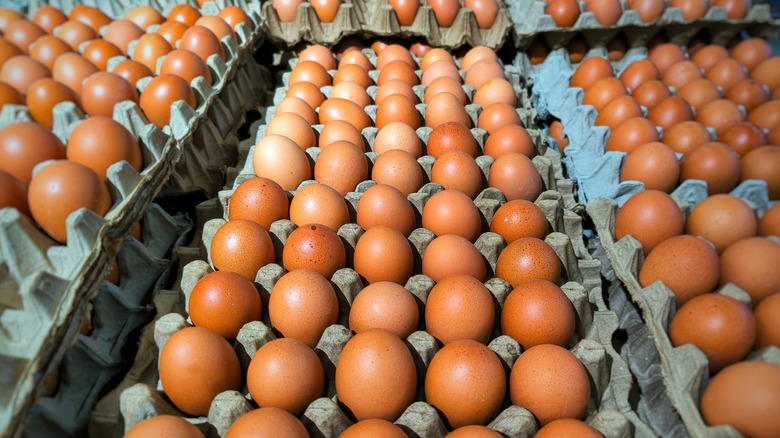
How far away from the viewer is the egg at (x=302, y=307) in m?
1.19

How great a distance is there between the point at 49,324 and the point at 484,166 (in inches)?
58.1

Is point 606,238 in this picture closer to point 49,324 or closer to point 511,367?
point 511,367

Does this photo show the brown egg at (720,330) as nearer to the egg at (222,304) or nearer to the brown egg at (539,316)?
the brown egg at (539,316)

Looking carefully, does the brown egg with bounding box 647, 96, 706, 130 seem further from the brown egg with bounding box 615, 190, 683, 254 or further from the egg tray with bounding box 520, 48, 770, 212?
the brown egg with bounding box 615, 190, 683, 254

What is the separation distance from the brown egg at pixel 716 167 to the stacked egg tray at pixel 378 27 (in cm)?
135

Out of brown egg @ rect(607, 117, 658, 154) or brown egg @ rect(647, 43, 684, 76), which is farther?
brown egg @ rect(647, 43, 684, 76)

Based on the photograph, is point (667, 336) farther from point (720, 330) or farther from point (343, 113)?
point (343, 113)

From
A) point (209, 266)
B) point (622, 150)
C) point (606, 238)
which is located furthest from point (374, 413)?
point (622, 150)

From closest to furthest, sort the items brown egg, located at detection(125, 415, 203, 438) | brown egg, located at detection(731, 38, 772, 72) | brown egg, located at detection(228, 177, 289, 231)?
1. brown egg, located at detection(125, 415, 203, 438)
2. brown egg, located at detection(228, 177, 289, 231)
3. brown egg, located at detection(731, 38, 772, 72)

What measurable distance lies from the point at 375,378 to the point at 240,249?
60cm

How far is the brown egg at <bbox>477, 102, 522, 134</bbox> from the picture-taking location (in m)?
1.99

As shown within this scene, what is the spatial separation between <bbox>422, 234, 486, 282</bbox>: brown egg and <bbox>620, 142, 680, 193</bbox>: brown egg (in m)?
0.82

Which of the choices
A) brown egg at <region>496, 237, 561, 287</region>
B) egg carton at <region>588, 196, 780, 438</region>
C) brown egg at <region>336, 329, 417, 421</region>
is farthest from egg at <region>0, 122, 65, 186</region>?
egg carton at <region>588, 196, 780, 438</region>

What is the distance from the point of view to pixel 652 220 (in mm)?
1416
